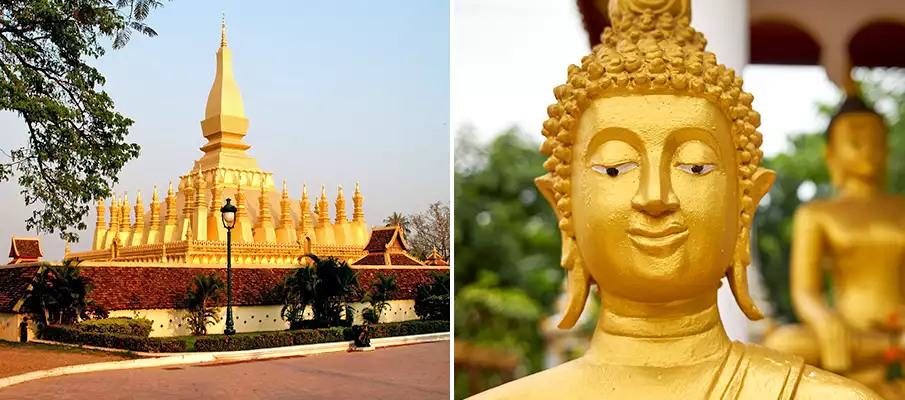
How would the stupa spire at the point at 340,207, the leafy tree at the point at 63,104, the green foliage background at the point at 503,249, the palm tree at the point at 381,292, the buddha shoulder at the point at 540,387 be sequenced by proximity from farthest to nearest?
the palm tree at the point at 381,292, the stupa spire at the point at 340,207, the leafy tree at the point at 63,104, the green foliage background at the point at 503,249, the buddha shoulder at the point at 540,387

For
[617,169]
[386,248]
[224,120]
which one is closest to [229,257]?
[224,120]

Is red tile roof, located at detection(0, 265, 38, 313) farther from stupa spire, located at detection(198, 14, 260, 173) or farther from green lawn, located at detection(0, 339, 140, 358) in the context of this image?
stupa spire, located at detection(198, 14, 260, 173)

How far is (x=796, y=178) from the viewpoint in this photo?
2707 millimetres

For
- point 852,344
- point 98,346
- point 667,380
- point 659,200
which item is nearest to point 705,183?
point 659,200

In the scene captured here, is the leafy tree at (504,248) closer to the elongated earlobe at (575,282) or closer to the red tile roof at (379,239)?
the elongated earlobe at (575,282)

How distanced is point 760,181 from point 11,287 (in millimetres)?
4148

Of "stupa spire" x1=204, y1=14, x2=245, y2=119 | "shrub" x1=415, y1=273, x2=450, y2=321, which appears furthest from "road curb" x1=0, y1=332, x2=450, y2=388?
"stupa spire" x1=204, y1=14, x2=245, y2=119

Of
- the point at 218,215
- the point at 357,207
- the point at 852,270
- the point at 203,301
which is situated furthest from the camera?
the point at 357,207

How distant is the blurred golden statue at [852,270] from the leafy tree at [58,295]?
3.76 m

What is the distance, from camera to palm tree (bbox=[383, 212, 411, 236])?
19.6ft

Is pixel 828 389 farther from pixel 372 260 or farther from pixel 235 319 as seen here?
pixel 372 260

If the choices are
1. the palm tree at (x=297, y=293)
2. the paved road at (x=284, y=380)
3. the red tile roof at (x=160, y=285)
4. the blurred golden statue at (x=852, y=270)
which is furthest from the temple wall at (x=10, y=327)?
the blurred golden statue at (x=852, y=270)

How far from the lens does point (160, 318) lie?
4938 millimetres

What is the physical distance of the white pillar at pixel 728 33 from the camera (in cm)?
256
